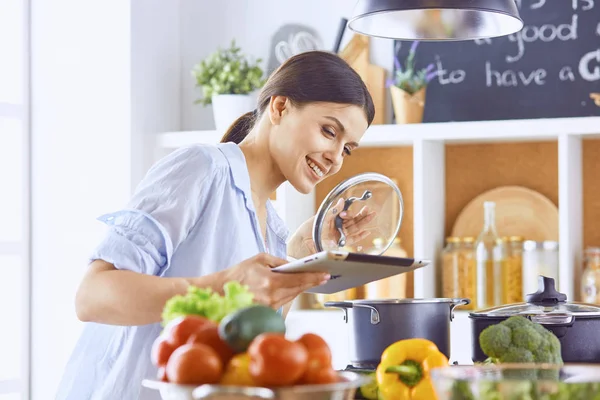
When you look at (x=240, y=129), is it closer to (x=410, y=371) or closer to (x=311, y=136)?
(x=311, y=136)

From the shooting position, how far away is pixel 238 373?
0.93m

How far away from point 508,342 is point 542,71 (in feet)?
6.84

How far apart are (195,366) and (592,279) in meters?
2.42

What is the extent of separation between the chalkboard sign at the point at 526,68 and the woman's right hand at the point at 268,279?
210cm

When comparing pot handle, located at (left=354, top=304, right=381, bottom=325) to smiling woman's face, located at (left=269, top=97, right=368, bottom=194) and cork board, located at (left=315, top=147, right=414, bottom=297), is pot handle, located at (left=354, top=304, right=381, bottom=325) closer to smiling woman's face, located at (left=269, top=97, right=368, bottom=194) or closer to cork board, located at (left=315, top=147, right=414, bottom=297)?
smiling woman's face, located at (left=269, top=97, right=368, bottom=194)

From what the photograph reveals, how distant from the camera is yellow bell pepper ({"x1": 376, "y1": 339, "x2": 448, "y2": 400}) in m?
1.33

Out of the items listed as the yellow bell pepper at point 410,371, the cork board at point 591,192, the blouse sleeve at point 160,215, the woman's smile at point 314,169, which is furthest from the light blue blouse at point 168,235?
the cork board at point 591,192

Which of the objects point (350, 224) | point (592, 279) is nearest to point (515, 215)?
point (592, 279)

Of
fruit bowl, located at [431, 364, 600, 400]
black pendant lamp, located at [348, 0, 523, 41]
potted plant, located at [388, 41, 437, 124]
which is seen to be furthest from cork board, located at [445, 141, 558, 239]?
fruit bowl, located at [431, 364, 600, 400]

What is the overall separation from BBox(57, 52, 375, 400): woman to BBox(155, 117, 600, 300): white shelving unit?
50.3 inches

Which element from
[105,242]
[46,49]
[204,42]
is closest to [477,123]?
[204,42]

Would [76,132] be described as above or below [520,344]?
above

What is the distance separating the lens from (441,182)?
11.5 ft

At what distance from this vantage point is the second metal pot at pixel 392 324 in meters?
1.71
